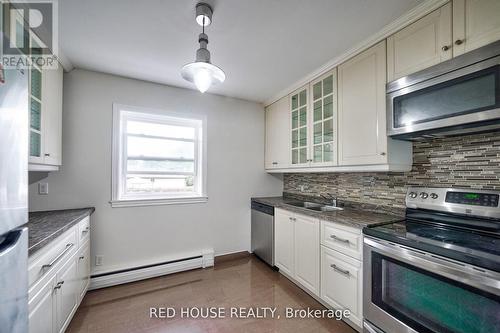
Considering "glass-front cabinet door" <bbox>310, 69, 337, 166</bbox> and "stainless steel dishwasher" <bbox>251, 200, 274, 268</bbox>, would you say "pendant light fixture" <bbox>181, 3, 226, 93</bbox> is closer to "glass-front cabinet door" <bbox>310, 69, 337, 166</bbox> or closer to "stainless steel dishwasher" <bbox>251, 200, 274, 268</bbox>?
"glass-front cabinet door" <bbox>310, 69, 337, 166</bbox>

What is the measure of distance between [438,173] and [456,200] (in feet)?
0.91

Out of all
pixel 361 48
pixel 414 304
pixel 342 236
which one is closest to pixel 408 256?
pixel 414 304

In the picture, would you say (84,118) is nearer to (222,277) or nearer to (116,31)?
(116,31)

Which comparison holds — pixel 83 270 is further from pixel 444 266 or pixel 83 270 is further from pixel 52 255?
pixel 444 266

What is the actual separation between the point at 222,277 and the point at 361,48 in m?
2.80

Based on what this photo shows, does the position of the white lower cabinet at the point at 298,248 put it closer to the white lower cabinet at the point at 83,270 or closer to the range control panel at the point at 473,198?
the range control panel at the point at 473,198

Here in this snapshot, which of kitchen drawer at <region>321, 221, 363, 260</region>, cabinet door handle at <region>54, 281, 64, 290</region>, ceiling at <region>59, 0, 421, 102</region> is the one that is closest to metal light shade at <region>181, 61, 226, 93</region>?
ceiling at <region>59, 0, 421, 102</region>

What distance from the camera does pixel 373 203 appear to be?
7.02 feet

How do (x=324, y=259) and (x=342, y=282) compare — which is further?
(x=324, y=259)

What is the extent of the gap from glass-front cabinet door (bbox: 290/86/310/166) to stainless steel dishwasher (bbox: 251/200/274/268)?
0.75m

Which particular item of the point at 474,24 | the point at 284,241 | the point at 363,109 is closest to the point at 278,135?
the point at 363,109

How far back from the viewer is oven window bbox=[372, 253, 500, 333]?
3.31 feet

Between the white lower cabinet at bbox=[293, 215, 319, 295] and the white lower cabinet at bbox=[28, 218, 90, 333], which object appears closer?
the white lower cabinet at bbox=[28, 218, 90, 333]

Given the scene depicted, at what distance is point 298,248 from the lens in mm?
2256
